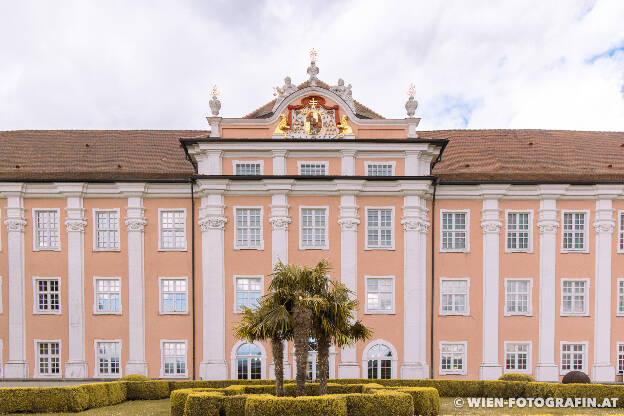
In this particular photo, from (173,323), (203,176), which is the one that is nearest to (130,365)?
(173,323)

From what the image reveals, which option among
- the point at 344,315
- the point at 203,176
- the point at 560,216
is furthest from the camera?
the point at 560,216

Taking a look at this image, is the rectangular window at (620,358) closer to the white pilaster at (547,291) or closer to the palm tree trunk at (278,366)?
the white pilaster at (547,291)

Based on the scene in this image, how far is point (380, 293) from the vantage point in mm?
26234

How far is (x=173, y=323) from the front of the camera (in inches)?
1047

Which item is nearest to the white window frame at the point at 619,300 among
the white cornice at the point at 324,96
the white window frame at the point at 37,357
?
the white cornice at the point at 324,96

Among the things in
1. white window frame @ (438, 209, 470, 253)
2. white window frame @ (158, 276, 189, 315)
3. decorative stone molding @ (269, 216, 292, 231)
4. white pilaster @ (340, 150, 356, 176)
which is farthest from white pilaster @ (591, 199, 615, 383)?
white window frame @ (158, 276, 189, 315)

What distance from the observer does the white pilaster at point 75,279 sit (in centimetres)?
2639

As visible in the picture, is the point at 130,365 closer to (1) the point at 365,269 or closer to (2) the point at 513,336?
(1) the point at 365,269

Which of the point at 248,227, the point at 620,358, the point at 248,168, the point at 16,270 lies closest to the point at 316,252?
the point at 248,227

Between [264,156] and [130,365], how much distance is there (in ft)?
46.0

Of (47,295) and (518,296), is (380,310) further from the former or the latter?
(47,295)

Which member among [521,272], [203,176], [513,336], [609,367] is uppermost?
[203,176]

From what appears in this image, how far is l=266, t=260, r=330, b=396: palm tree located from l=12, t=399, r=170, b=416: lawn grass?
669 cm

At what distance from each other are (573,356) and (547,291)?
4028 millimetres
